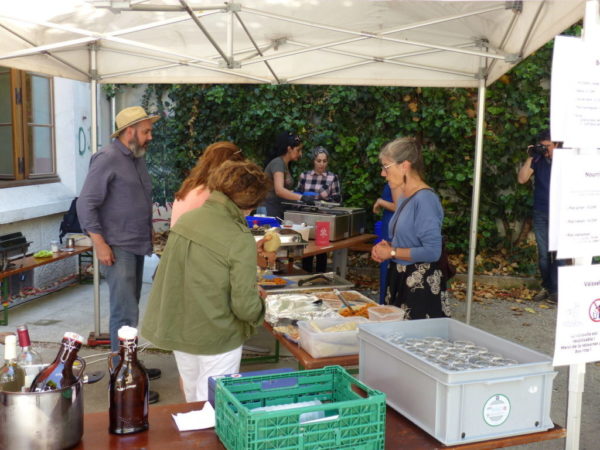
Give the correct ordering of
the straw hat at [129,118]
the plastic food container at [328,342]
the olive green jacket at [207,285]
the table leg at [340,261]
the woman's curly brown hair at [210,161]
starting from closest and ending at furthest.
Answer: the olive green jacket at [207,285]
the plastic food container at [328,342]
the woman's curly brown hair at [210,161]
the straw hat at [129,118]
the table leg at [340,261]

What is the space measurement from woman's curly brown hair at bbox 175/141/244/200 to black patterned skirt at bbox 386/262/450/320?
1.14m

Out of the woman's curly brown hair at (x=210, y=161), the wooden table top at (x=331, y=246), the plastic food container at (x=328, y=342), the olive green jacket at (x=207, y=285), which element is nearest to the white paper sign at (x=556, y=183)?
the plastic food container at (x=328, y=342)

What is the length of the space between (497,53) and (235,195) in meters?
3.03

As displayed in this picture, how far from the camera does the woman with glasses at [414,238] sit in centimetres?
349

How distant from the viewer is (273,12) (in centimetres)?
445

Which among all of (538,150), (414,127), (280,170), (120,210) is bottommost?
(120,210)

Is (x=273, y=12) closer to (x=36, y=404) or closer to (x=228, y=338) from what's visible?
(x=228, y=338)

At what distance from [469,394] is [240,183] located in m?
1.23

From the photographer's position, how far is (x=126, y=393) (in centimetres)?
182

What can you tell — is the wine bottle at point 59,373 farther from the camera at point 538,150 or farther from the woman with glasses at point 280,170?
the camera at point 538,150

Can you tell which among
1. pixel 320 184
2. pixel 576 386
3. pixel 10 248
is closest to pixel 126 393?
pixel 576 386

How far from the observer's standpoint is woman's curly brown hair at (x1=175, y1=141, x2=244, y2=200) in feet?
11.3

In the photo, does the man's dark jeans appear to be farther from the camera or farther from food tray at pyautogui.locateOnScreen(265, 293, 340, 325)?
food tray at pyautogui.locateOnScreen(265, 293, 340, 325)

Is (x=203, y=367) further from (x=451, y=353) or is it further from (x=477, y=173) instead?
(x=477, y=173)
